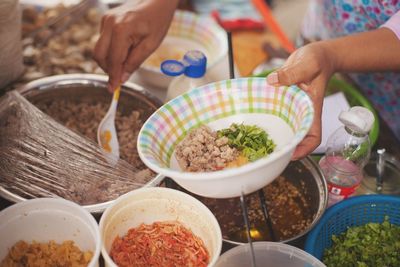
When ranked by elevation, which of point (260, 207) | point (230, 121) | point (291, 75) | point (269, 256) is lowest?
point (260, 207)

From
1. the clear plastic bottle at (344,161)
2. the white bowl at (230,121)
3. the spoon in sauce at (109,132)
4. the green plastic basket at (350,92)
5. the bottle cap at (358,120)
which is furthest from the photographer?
the green plastic basket at (350,92)

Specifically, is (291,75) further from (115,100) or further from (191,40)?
(191,40)

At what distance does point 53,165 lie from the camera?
49.4 inches

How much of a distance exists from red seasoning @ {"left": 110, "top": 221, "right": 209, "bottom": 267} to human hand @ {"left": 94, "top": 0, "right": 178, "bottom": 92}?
1.86ft

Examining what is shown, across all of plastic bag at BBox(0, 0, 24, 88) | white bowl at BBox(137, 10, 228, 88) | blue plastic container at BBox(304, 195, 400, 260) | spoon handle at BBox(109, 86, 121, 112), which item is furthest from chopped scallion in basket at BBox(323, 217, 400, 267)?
plastic bag at BBox(0, 0, 24, 88)

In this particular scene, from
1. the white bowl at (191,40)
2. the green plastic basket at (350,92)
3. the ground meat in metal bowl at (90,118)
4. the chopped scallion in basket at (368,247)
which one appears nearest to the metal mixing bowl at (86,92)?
the ground meat in metal bowl at (90,118)

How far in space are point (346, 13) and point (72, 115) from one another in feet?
3.52

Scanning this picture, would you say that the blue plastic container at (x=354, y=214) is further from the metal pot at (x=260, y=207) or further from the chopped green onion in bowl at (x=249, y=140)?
the chopped green onion in bowl at (x=249, y=140)

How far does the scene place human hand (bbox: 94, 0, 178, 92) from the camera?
1.46 meters

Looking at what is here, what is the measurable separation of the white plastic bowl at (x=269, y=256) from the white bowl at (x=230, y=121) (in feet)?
0.66

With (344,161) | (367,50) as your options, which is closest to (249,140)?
(344,161)

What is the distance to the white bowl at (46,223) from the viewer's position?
103 cm

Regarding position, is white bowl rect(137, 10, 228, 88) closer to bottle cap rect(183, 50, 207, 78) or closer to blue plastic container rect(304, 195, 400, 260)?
bottle cap rect(183, 50, 207, 78)

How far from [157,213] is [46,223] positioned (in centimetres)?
26
